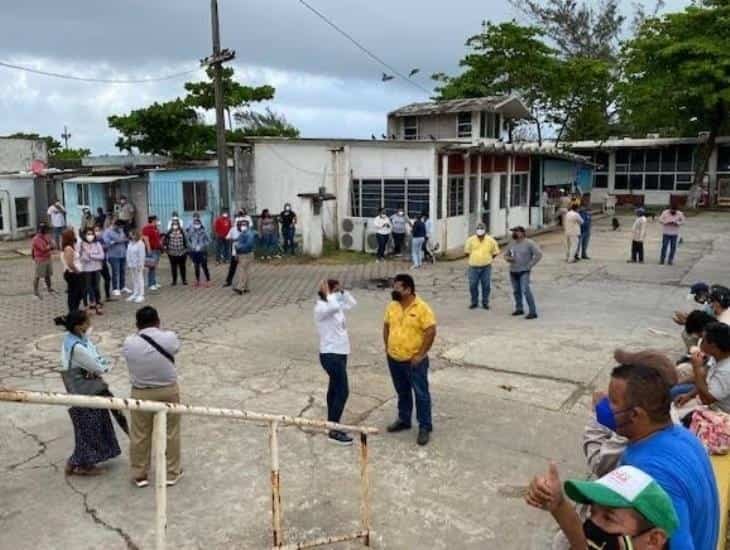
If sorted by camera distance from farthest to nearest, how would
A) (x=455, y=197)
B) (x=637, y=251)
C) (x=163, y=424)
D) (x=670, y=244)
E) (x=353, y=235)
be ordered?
1. (x=455, y=197)
2. (x=353, y=235)
3. (x=637, y=251)
4. (x=670, y=244)
5. (x=163, y=424)

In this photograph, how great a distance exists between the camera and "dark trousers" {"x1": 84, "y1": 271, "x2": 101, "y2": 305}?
12211 mm

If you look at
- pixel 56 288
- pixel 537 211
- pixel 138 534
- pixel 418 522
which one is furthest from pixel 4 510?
pixel 537 211

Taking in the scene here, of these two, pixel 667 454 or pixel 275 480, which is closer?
pixel 667 454

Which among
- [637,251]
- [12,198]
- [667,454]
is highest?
[12,198]

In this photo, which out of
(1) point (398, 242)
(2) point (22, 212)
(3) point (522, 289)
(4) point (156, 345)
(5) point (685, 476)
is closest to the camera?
(5) point (685, 476)

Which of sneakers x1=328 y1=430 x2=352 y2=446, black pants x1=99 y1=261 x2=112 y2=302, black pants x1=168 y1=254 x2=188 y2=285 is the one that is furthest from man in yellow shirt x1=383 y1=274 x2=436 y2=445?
black pants x1=168 y1=254 x2=188 y2=285

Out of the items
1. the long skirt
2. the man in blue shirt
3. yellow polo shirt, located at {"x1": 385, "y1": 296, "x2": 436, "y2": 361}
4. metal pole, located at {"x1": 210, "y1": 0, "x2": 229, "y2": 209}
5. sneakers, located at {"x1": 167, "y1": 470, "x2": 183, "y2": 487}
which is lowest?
sneakers, located at {"x1": 167, "y1": 470, "x2": 183, "y2": 487}

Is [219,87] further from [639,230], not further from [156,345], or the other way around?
[156,345]

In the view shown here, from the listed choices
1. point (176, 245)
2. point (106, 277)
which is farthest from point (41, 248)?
point (176, 245)

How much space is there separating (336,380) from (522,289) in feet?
20.6

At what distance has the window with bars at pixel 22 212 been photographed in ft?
84.6

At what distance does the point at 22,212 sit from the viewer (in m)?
26.1

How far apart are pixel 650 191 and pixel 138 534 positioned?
1493 inches

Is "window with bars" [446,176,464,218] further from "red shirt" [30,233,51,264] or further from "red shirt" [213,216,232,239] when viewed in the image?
"red shirt" [30,233,51,264]
